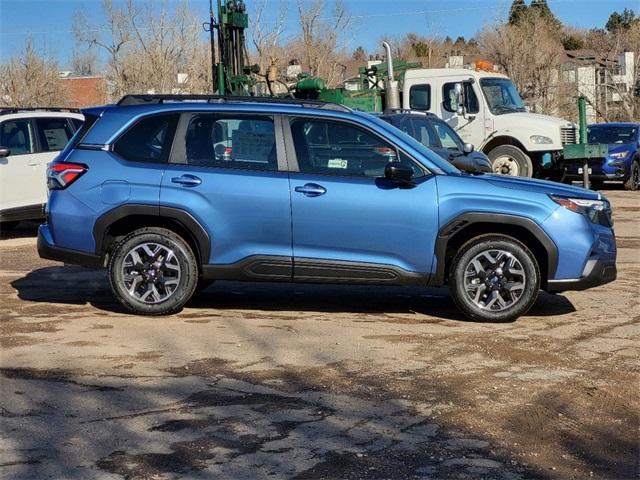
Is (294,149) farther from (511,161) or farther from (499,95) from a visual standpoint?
(499,95)

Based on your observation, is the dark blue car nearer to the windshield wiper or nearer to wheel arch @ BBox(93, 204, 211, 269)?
the windshield wiper

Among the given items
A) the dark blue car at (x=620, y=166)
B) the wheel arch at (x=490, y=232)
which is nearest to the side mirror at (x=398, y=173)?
the wheel arch at (x=490, y=232)

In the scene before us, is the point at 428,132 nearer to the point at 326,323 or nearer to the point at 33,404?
the point at 326,323

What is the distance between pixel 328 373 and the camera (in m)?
6.58

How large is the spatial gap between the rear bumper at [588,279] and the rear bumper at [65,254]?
3875 millimetres

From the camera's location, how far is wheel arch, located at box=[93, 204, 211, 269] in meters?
8.23

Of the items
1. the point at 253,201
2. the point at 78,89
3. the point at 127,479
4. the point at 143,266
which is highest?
the point at 78,89

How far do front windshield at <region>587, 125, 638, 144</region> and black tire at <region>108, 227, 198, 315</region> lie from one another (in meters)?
17.3

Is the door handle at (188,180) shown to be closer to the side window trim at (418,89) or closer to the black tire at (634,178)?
the side window trim at (418,89)

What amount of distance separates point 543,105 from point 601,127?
2572 centimetres

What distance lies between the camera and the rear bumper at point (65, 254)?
27.7ft

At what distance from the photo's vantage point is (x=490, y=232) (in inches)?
324

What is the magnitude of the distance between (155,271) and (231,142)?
4.21 feet

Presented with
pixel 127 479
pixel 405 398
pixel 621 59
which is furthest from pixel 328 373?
pixel 621 59
